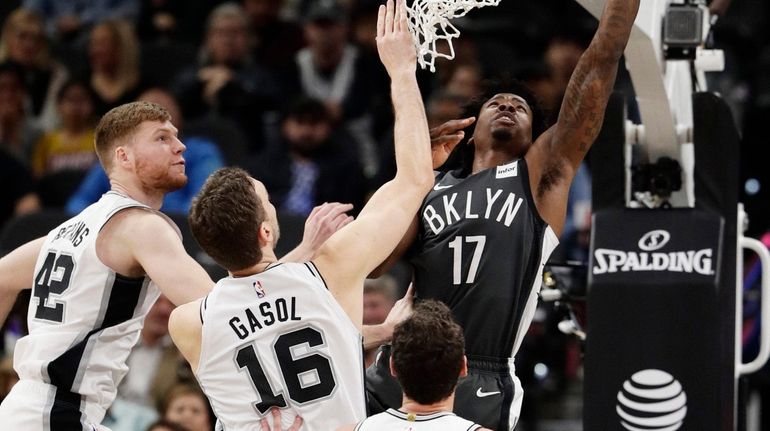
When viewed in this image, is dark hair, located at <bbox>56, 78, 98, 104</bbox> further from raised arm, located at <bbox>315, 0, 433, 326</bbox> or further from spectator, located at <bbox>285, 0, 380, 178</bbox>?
raised arm, located at <bbox>315, 0, 433, 326</bbox>

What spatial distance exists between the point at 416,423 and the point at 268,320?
0.69 meters

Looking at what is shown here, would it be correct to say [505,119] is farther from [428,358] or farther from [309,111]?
[309,111]

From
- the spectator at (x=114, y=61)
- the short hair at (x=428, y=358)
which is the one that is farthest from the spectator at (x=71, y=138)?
the short hair at (x=428, y=358)

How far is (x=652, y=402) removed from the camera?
7.02 m

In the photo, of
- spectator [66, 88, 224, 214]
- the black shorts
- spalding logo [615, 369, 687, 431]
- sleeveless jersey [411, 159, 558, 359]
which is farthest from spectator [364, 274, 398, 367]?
sleeveless jersey [411, 159, 558, 359]

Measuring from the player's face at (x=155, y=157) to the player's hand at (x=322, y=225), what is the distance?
→ 27.9 inches

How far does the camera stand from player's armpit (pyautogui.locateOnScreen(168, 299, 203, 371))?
529 cm

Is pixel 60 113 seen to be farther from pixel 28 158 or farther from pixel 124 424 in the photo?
pixel 124 424

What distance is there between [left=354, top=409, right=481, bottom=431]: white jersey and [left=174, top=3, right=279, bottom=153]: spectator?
7376 mm

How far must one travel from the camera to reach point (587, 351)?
712 cm

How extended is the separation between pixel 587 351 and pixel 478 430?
2.36 meters

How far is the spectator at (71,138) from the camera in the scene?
12.0m

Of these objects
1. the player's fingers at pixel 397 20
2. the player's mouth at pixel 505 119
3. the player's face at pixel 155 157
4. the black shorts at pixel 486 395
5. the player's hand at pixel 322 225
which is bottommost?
the black shorts at pixel 486 395

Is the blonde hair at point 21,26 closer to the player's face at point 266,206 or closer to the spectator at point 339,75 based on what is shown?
the spectator at point 339,75
